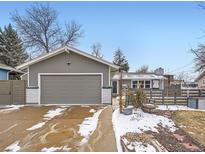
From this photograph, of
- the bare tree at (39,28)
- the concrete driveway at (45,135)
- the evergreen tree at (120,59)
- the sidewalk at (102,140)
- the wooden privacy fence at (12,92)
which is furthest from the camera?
the evergreen tree at (120,59)

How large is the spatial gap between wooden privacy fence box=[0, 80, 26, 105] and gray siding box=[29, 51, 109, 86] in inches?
34.5

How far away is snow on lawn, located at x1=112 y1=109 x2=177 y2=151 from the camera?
9.19m

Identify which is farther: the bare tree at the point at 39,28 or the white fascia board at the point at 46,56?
the bare tree at the point at 39,28

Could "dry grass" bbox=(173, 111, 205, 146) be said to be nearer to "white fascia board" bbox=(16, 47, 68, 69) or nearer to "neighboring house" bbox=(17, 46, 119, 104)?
"neighboring house" bbox=(17, 46, 119, 104)

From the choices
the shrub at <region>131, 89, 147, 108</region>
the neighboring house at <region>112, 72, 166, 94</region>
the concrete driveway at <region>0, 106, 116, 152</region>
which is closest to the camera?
the concrete driveway at <region>0, 106, 116, 152</region>

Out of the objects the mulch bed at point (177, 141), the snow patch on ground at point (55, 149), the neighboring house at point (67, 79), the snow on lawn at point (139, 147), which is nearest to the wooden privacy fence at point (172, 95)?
the neighboring house at point (67, 79)

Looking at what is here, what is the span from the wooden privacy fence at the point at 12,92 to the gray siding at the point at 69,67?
0.88 meters

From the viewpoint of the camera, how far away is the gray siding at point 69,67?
17719mm

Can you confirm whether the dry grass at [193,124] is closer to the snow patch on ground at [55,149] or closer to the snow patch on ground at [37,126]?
the snow patch on ground at [55,149]

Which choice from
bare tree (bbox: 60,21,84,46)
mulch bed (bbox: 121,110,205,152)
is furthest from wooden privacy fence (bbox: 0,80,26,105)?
bare tree (bbox: 60,21,84,46)

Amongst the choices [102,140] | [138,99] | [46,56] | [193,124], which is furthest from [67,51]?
[102,140]

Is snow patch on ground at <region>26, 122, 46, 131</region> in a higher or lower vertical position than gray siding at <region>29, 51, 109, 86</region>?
lower

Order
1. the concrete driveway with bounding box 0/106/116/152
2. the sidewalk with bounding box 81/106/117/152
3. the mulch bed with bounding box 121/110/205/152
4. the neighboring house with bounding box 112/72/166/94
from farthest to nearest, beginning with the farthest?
the neighboring house with bounding box 112/72/166/94
the mulch bed with bounding box 121/110/205/152
the concrete driveway with bounding box 0/106/116/152
the sidewalk with bounding box 81/106/117/152

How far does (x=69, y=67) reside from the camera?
17766 mm
